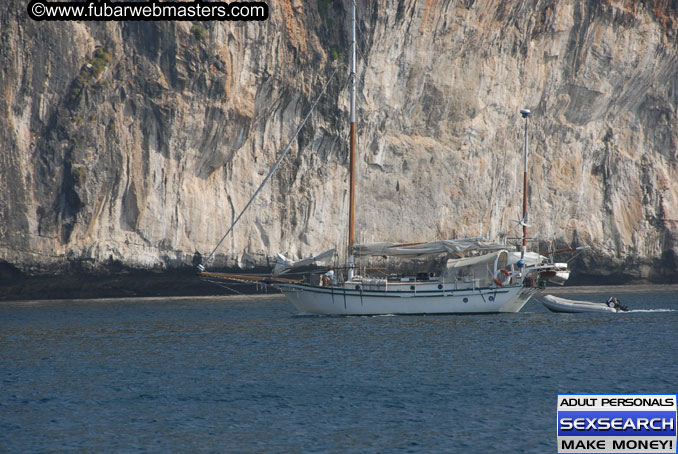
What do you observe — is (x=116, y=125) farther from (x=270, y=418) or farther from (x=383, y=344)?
(x=270, y=418)

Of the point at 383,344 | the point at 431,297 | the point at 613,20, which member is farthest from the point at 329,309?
the point at 613,20

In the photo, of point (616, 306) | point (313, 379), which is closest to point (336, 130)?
point (616, 306)

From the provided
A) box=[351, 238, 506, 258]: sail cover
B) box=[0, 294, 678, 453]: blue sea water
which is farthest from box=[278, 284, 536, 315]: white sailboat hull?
box=[351, 238, 506, 258]: sail cover

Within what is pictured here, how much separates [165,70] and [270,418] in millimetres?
37999

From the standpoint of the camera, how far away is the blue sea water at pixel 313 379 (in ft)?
64.6

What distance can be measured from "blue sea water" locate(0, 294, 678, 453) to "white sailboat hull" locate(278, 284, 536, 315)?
2.53 ft

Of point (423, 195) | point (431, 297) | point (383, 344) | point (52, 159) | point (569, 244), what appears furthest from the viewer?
point (569, 244)

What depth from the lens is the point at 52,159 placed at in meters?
53.5

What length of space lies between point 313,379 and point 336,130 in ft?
120

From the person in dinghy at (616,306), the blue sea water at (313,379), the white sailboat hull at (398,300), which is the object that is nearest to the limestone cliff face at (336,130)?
the blue sea water at (313,379)

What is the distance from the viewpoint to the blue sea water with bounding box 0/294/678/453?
19703mm

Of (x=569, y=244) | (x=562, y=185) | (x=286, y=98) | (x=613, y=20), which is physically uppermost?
(x=613, y=20)

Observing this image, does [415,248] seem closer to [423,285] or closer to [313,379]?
[423,285]

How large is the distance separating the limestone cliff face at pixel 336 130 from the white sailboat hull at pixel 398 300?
15.1 m
